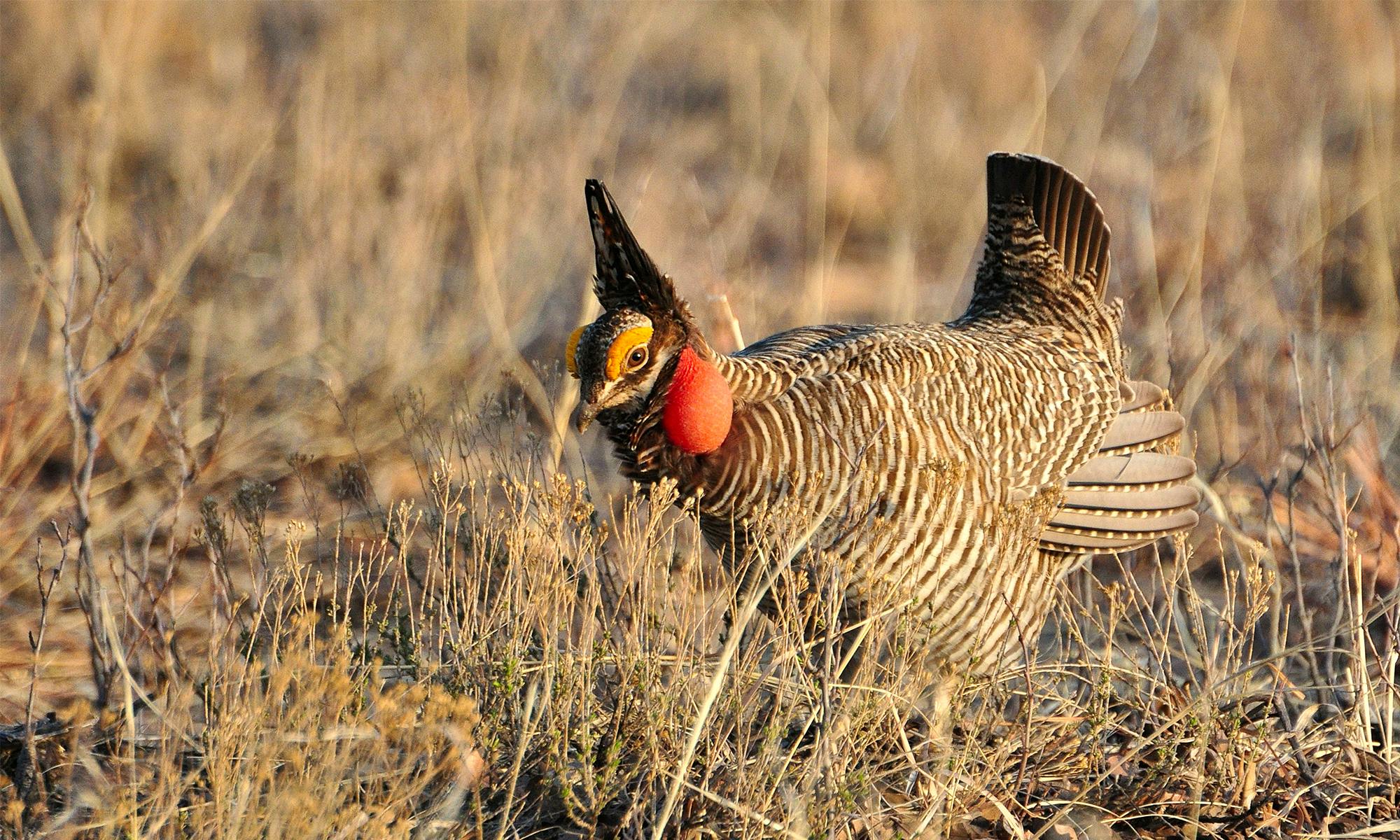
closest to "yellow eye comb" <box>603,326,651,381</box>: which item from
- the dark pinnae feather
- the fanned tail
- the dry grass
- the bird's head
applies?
the bird's head

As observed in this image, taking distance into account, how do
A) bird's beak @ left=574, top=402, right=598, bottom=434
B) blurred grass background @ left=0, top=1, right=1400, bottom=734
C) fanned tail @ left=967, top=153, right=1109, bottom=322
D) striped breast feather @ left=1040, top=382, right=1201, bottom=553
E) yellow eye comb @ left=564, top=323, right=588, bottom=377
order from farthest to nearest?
1. blurred grass background @ left=0, top=1, right=1400, bottom=734
2. fanned tail @ left=967, top=153, right=1109, bottom=322
3. striped breast feather @ left=1040, top=382, right=1201, bottom=553
4. yellow eye comb @ left=564, top=323, right=588, bottom=377
5. bird's beak @ left=574, top=402, right=598, bottom=434

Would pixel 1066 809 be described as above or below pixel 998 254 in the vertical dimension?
below

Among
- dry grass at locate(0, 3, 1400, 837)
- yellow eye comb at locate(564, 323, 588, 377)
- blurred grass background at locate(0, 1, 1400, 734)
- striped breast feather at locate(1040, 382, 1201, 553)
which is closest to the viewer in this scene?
dry grass at locate(0, 3, 1400, 837)

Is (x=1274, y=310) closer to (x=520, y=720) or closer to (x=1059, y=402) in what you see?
(x=1059, y=402)

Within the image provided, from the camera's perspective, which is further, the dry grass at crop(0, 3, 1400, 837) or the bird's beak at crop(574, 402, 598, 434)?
the bird's beak at crop(574, 402, 598, 434)

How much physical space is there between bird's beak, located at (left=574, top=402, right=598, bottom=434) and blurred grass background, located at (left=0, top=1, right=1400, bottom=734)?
0.31 m

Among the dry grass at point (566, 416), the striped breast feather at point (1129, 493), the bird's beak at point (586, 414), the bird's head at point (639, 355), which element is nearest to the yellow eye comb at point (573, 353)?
the bird's head at point (639, 355)

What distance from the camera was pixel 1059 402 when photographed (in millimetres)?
4258

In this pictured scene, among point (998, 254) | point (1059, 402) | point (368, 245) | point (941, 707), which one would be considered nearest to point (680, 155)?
point (368, 245)

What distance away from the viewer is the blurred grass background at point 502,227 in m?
5.06

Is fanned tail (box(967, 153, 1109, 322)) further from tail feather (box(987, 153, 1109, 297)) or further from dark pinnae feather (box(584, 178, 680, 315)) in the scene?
dark pinnae feather (box(584, 178, 680, 315))

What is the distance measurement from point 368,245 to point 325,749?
14.2 feet

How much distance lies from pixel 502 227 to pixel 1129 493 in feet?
11.0

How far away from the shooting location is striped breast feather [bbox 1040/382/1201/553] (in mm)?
4137
